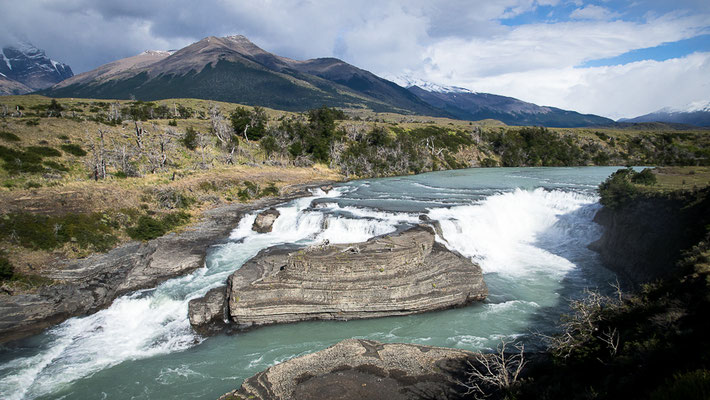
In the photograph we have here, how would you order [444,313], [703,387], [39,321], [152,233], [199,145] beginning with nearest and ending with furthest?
1. [703,387]
2. [39,321]
3. [444,313]
4. [152,233]
5. [199,145]

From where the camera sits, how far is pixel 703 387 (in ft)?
13.9

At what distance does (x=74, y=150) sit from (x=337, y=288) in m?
39.5

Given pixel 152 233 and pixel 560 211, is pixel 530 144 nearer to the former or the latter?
pixel 560 211

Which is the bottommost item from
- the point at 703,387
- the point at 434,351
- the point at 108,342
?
the point at 108,342

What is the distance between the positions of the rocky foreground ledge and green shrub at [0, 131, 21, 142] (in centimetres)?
3637

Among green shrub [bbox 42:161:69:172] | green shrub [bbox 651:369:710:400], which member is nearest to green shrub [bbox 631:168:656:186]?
green shrub [bbox 651:369:710:400]

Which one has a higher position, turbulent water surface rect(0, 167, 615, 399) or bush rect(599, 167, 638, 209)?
bush rect(599, 167, 638, 209)

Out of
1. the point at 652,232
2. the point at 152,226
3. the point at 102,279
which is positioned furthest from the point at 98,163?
the point at 652,232

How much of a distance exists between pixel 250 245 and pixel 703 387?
23120 millimetres

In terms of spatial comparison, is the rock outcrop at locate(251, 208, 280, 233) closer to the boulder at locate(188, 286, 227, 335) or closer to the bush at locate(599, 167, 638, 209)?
the boulder at locate(188, 286, 227, 335)

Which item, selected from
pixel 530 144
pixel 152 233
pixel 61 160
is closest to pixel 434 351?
pixel 152 233

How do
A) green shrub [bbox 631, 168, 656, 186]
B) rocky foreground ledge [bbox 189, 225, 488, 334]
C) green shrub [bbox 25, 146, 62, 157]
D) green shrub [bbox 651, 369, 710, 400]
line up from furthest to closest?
green shrub [bbox 25, 146, 62, 157] → green shrub [bbox 631, 168, 656, 186] → rocky foreground ledge [bbox 189, 225, 488, 334] → green shrub [bbox 651, 369, 710, 400]

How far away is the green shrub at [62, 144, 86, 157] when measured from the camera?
37.5 meters

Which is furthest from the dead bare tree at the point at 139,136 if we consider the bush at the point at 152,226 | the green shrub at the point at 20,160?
the bush at the point at 152,226
